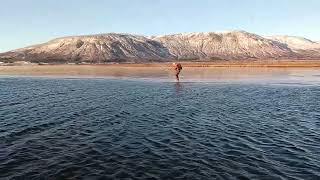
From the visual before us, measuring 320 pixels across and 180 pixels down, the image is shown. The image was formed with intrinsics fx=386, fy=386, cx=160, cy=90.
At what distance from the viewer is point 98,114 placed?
2838 cm

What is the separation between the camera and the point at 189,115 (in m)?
27.8

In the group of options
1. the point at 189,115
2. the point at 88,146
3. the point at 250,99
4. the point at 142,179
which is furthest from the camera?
the point at 250,99

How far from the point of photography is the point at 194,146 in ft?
60.9

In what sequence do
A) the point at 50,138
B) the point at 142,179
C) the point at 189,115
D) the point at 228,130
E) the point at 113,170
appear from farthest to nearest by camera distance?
the point at 189,115
the point at 228,130
the point at 50,138
the point at 113,170
the point at 142,179

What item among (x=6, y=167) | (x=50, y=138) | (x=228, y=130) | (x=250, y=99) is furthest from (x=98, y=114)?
(x=250, y=99)

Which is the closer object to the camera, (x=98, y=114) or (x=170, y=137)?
(x=170, y=137)

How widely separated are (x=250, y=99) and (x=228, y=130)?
16191mm

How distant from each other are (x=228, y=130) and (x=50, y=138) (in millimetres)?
9906

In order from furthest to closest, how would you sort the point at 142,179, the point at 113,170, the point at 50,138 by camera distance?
the point at 50,138 → the point at 113,170 → the point at 142,179

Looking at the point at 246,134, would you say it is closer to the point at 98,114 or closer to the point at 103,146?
the point at 103,146

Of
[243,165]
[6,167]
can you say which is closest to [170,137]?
[243,165]

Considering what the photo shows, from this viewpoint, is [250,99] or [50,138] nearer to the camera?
[50,138]

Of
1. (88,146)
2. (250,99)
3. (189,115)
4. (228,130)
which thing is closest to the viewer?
(88,146)

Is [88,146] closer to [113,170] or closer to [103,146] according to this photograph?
[103,146]
